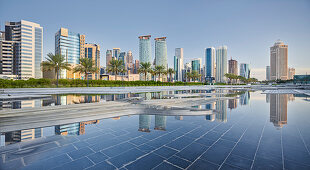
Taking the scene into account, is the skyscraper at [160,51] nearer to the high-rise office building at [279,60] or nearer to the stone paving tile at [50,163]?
the high-rise office building at [279,60]

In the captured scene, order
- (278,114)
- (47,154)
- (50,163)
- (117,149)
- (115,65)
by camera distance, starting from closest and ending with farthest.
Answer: (50,163), (47,154), (117,149), (278,114), (115,65)

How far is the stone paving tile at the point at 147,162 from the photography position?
307 cm

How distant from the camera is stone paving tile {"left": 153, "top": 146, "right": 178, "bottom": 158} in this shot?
3555mm

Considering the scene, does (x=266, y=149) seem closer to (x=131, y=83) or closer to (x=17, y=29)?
(x=131, y=83)

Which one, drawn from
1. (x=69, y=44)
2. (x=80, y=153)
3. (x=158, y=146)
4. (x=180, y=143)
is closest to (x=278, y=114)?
(x=180, y=143)

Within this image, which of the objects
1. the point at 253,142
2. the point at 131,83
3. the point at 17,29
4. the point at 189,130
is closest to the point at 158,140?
the point at 189,130

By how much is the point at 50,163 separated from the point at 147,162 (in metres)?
2.09

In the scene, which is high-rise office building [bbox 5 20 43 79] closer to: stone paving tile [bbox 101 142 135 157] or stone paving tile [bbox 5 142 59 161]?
stone paving tile [bbox 5 142 59 161]

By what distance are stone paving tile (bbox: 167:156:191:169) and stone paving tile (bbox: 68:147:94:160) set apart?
1.99 metres

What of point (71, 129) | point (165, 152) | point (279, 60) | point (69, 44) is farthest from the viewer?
point (279, 60)

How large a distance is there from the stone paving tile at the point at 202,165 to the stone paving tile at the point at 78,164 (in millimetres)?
2155

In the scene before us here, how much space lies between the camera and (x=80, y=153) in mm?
3625

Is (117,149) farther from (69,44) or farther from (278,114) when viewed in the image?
(69,44)

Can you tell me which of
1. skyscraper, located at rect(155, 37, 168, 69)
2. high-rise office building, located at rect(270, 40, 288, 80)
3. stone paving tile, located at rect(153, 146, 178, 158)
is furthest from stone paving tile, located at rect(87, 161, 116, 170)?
high-rise office building, located at rect(270, 40, 288, 80)
